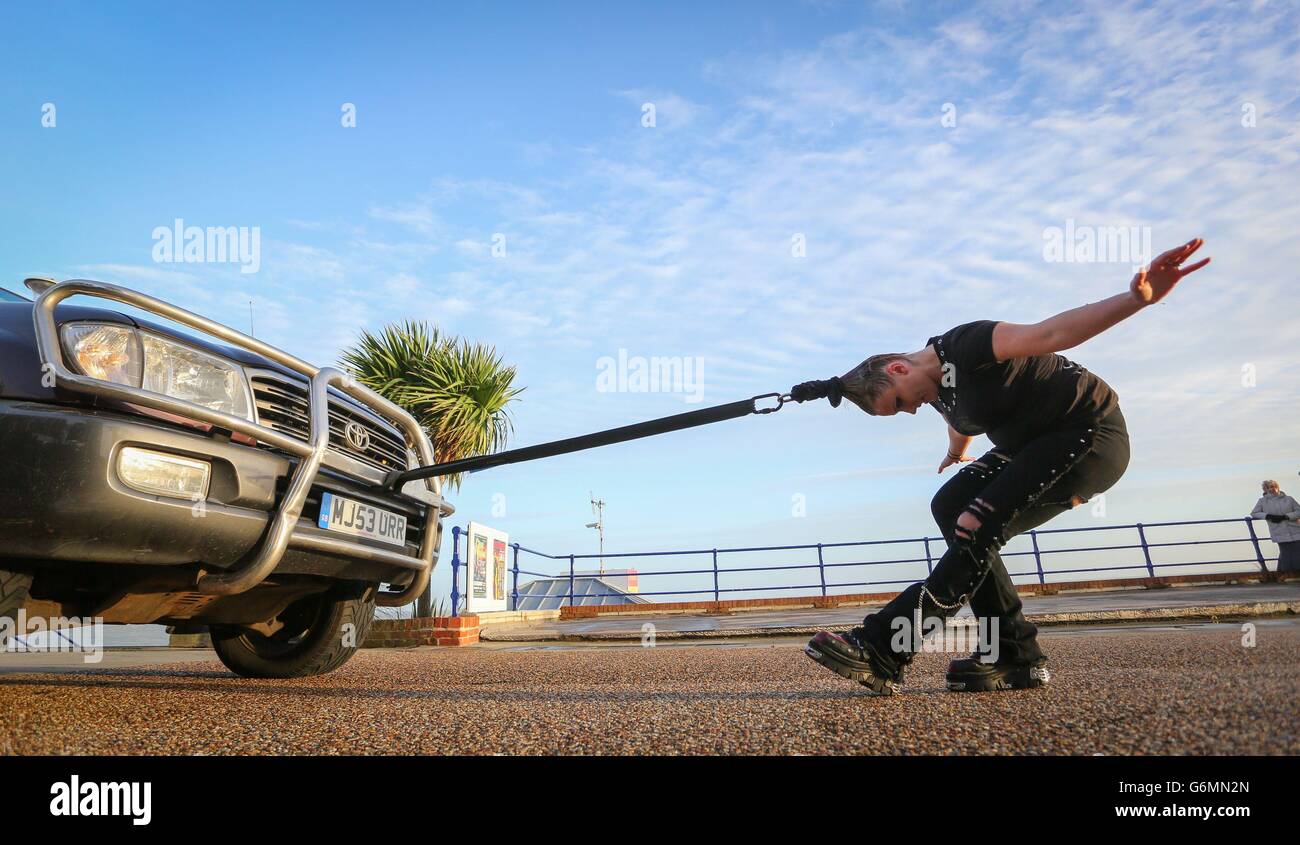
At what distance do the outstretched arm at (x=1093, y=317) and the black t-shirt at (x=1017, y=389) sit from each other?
0.10 meters

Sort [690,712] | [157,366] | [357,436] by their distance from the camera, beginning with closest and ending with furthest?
[157,366], [690,712], [357,436]

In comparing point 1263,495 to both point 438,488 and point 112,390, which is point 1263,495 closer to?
point 438,488

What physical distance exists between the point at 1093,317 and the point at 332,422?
7.88 ft

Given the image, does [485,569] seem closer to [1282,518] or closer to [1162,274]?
[1162,274]

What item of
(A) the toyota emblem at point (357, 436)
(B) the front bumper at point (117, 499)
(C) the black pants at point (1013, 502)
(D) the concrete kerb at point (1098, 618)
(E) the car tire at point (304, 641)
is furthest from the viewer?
(D) the concrete kerb at point (1098, 618)

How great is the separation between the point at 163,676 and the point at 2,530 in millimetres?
2674

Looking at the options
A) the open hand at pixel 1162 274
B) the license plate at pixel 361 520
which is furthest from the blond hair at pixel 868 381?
the license plate at pixel 361 520

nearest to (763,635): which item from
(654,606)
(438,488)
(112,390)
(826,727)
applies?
(438,488)

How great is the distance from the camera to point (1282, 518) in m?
11.4

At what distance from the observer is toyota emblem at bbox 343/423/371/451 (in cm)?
272

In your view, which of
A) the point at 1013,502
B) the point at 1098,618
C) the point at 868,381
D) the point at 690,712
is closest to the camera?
the point at 690,712

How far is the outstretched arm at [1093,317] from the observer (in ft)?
6.47

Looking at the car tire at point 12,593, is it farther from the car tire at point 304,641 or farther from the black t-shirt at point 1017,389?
the black t-shirt at point 1017,389

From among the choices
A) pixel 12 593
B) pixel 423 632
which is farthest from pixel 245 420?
pixel 423 632
